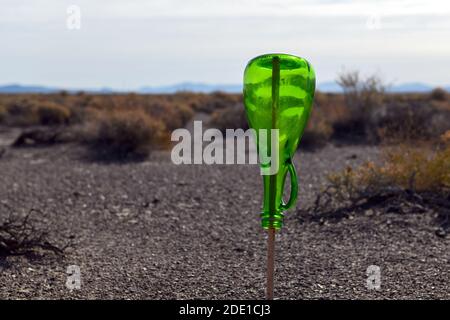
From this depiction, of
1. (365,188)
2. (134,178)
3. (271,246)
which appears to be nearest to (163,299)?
(271,246)

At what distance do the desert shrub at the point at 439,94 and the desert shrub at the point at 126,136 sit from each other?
27076 millimetres

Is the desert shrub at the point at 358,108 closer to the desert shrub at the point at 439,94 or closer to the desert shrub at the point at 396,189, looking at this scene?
the desert shrub at the point at 396,189

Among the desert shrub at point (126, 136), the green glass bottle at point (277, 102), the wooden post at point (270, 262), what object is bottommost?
the desert shrub at point (126, 136)

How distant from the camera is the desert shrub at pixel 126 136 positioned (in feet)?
47.3

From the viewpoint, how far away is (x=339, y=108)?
1891 cm

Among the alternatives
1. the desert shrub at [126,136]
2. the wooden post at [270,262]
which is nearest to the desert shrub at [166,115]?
the desert shrub at [126,136]

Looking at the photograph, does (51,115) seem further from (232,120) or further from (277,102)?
(277,102)

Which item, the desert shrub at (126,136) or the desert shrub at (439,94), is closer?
the desert shrub at (126,136)

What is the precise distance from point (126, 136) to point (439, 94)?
28623 mm

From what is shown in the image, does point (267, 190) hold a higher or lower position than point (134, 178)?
higher

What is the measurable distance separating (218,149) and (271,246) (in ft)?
38.6
